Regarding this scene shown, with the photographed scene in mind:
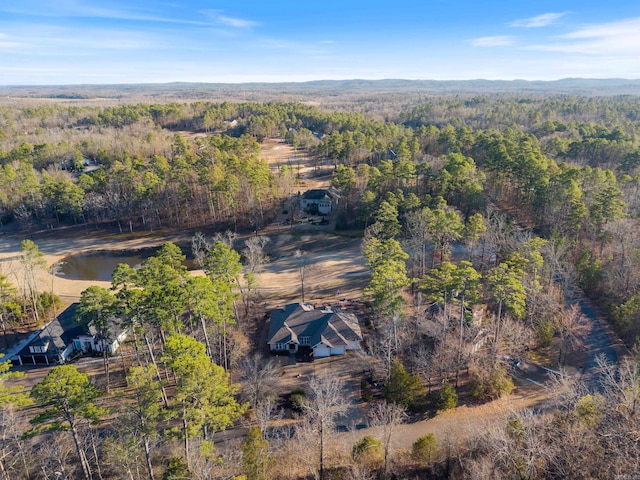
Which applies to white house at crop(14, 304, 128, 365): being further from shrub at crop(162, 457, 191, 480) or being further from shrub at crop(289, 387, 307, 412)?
shrub at crop(162, 457, 191, 480)

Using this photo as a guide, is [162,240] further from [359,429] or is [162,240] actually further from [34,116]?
[34,116]

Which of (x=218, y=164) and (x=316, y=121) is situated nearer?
(x=218, y=164)

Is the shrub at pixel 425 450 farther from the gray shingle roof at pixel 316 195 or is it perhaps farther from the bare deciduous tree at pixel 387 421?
the gray shingle roof at pixel 316 195

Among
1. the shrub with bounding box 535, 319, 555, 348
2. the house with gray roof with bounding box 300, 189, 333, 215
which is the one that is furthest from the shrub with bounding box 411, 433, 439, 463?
the house with gray roof with bounding box 300, 189, 333, 215

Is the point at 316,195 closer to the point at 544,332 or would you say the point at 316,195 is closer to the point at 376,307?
the point at 376,307

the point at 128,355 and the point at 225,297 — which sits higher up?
the point at 225,297

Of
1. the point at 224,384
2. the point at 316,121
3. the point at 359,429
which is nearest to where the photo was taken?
the point at 224,384

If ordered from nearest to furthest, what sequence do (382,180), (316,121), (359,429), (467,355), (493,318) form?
(359,429), (467,355), (493,318), (382,180), (316,121)

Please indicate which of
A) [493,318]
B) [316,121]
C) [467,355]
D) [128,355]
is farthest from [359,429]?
[316,121]
